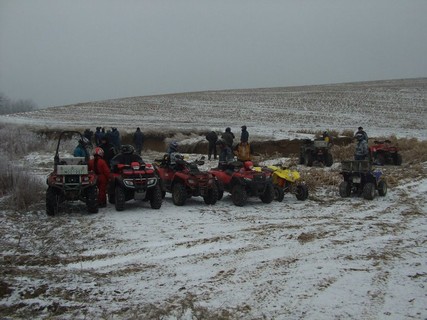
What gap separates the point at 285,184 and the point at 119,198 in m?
4.23

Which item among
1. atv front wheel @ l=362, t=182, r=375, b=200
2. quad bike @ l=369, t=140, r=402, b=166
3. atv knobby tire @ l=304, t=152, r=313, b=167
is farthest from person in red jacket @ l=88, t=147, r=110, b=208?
quad bike @ l=369, t=140, r=402, b=166

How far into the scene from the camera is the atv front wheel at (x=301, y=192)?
11.7m

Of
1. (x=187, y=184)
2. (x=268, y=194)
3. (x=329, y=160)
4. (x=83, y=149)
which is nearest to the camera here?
(x=187, y=184)

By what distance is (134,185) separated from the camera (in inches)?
398

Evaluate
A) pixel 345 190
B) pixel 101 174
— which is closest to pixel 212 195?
pixel 101 174

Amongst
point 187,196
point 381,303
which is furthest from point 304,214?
point 381,303

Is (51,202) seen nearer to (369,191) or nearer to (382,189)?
(369,191)

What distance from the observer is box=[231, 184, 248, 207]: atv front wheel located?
10914 millimetres

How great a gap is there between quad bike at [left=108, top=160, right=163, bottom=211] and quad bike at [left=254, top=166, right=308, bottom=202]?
2.65 m

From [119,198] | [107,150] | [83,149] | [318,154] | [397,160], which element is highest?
[83,149]

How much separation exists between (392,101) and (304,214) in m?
40.5

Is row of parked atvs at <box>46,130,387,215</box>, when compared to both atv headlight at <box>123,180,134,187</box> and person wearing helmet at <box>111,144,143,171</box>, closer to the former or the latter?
atv headlight at <box>123,180,134,187</box>

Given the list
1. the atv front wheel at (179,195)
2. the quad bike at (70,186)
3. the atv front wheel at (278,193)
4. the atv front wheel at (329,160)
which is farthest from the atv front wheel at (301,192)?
the atv front wheel at (329,160)

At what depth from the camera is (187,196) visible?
1104cm
